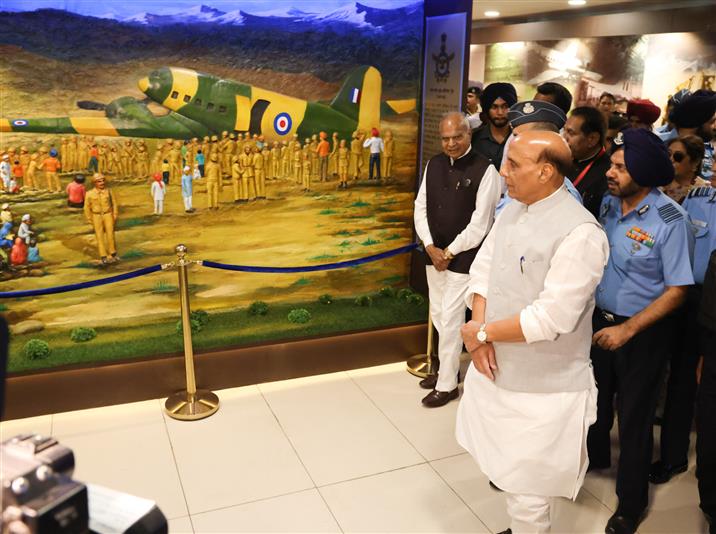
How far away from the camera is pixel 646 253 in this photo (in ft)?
9.59

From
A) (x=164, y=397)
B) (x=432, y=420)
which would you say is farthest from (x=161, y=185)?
(x=432, y=420)

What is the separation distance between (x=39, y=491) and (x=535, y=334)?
5.45ft

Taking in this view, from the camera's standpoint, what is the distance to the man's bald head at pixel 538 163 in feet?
7.81

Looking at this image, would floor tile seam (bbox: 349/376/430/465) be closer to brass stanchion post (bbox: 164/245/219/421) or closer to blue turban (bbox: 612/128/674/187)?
brass stanchion post (bbox: 164/245/219/421)

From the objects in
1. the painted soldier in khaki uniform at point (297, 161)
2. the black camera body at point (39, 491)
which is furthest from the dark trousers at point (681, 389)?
the black camera body at point (39, 491)

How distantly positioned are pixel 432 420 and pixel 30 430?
8.04 ft

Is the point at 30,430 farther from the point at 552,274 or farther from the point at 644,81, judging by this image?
the point at 644,81

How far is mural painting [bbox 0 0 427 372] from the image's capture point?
414 centimetres

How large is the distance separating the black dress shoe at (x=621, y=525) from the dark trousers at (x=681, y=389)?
60 cm

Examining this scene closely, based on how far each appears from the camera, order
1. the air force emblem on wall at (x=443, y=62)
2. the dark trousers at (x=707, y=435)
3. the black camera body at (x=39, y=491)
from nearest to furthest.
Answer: the black camera body at (x=39, y=491) → the dark trousers at (x=707, y=435) → the air force emblem on wall at (x=443, y=62)

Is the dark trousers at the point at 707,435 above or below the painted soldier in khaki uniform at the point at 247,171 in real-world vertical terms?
below

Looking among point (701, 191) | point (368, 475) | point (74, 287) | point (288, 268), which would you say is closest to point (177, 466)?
point (368, 475)

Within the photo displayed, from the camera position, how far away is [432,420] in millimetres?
4219

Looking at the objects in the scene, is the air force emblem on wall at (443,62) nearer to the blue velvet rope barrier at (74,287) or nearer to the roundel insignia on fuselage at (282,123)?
the roundel insignia on fuselage at (282,123)
